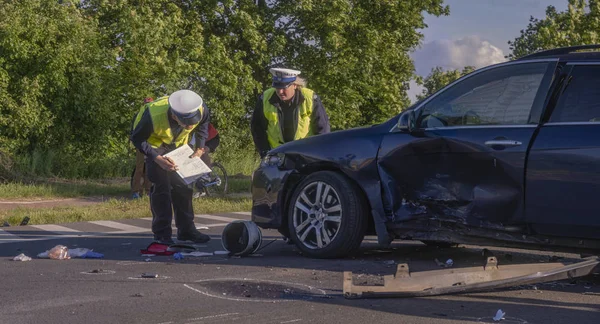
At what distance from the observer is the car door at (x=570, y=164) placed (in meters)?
6.89

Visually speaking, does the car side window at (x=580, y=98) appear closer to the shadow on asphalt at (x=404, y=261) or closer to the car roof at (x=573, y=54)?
the car roof at (x=573, y=54)

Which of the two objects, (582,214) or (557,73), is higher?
(557,73)

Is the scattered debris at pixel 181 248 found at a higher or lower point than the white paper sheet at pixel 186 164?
lower

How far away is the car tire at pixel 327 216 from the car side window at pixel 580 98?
75.9 inches

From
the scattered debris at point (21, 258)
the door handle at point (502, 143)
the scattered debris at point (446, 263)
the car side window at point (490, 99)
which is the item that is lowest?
the scattered debris at point (21, 258)

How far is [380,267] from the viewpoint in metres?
8.16

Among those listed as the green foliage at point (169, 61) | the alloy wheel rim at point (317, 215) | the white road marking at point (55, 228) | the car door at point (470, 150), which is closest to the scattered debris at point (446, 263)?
the car door at point (470, 150)

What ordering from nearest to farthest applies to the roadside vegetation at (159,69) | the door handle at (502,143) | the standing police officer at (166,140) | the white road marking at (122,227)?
1. the door handle at (502,143)
2. the standing police officer at (166,140)
3. the white road marking at (122,227)
4. the roadside vegetation at (159,69)

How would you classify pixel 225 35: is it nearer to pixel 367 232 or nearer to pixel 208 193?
pixel 208 193

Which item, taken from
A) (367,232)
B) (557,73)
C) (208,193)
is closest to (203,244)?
(367,232)

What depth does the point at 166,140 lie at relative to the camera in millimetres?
9828

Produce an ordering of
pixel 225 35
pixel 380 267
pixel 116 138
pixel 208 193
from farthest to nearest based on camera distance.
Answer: pixel 225 35 → pixel 116 138 → pixel 208 193 → pixel 380 267

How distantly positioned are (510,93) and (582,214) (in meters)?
1.25

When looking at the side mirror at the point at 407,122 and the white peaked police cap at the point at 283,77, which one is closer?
the side mirror at the point at 407,122
